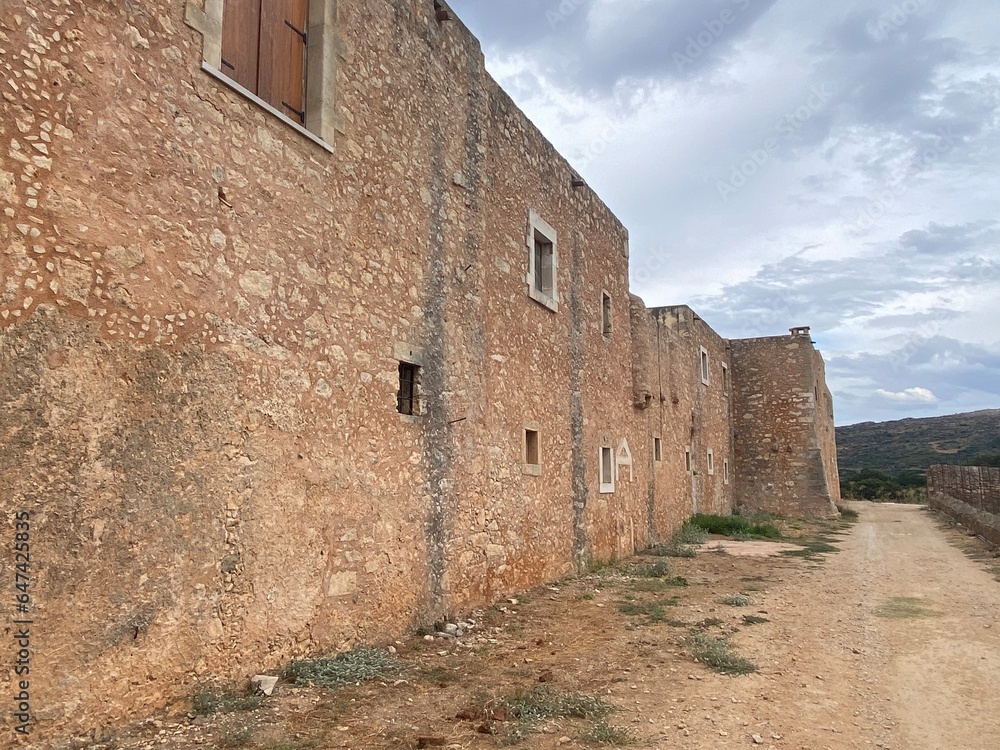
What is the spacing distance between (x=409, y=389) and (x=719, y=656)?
347cm

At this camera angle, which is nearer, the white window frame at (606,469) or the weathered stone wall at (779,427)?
the white window frame at (606,469)

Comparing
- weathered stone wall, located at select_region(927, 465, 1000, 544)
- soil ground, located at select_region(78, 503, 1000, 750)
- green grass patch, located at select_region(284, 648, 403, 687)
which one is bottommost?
soil ground, located at select_region(78, 503, 1000, 750)

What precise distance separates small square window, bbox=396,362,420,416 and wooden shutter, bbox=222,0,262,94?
2.63 metres

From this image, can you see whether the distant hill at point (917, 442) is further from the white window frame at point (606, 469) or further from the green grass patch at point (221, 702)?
the green grass patch at point (221, 702)

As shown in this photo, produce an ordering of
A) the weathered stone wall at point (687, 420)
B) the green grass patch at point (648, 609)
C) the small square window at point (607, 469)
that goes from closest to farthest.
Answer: the green grass patch at point (648, 609)
the small square window at point (607, 469)
the weathered stone wall at point (687, 420)

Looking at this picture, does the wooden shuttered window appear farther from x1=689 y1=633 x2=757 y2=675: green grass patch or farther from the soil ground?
x1=689 y1=633 x2=757 y2=675: green grass patch

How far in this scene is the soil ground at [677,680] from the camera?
4094mm

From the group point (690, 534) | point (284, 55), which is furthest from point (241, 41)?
point (690, 534)

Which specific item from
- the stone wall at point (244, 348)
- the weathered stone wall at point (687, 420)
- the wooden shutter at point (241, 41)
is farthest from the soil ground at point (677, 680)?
the weathered stone wall at point (687, 420)

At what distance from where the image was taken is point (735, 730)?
4250mm

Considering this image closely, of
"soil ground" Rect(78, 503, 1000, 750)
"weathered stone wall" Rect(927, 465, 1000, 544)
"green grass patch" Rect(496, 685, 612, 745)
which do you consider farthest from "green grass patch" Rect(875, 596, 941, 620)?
"weathered stone wall" Rect(927, 465, 1000, 544)

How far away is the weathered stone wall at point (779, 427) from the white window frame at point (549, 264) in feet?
53.8

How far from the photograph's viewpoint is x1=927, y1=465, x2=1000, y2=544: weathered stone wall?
50.0 ft

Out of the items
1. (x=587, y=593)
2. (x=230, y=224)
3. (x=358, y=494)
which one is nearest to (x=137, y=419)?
(x=230, y=224)
